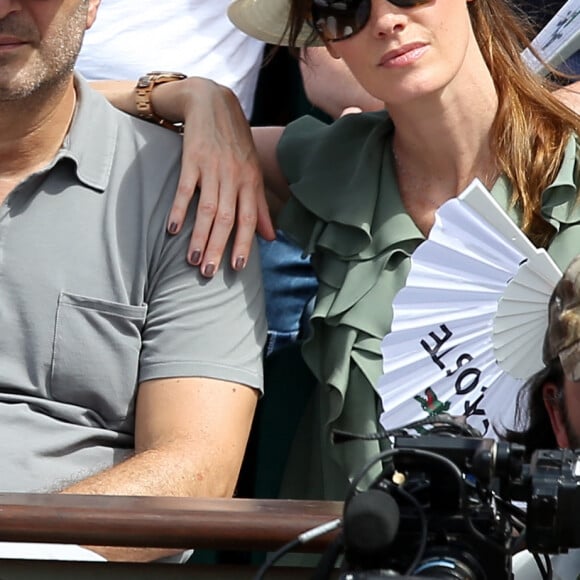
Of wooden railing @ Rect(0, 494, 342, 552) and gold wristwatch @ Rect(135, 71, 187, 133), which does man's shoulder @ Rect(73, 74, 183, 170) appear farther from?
wooden railing @ Rect(0, 494, 342, 552)

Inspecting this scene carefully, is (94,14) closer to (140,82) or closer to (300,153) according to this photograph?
(140,82)

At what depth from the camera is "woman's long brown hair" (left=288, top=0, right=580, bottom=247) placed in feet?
8.47

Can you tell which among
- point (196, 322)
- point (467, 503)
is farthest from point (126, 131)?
point (467, 503)

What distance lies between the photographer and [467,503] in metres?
1.50

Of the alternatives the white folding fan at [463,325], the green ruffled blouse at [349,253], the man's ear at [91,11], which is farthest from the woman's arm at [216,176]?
the white folding fan at [463,325]

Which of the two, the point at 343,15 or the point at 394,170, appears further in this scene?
the point at 394,170

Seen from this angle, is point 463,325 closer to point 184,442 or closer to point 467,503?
point 184,442

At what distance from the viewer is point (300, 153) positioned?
286 centimetres

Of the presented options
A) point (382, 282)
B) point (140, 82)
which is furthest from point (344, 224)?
point (140, 82)

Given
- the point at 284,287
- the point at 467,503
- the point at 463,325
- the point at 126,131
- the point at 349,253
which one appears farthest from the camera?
the point at 284,287

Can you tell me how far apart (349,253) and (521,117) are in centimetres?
40

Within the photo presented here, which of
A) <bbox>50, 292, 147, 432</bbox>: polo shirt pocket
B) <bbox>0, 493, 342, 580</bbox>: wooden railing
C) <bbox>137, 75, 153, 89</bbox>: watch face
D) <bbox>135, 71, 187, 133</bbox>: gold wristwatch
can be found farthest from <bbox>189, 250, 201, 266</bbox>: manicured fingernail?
<bbox>0, 493, 342, 580</bbox>: wooden railing

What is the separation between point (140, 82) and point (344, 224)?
0.58 metres

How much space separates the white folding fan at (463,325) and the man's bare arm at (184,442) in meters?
0.27
